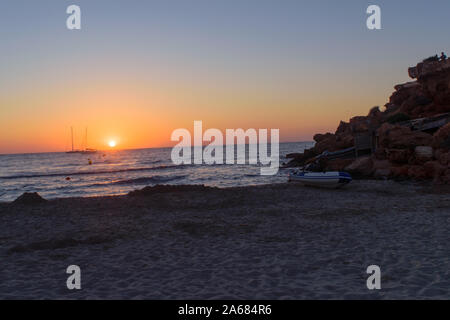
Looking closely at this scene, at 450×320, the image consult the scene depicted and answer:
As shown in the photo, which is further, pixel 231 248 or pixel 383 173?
pixel 383 173

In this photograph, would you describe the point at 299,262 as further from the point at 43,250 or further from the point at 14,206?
the point at 14,206

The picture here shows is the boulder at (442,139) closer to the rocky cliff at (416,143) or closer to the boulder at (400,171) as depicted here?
the rocky cliff at (416,143)

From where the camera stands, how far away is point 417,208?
13375 millimetres

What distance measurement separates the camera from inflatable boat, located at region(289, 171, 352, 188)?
67.5 ft

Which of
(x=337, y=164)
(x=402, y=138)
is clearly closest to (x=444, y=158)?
(x=402, y=138)

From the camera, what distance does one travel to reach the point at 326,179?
2100 centimetres

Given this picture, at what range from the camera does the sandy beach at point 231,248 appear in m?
6.12

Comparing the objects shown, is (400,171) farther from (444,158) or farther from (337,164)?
(337,164)

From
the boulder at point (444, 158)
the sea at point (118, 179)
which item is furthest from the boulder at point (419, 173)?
the sea at point (118, 179)

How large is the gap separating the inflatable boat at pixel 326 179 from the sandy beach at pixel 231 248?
3.82 m

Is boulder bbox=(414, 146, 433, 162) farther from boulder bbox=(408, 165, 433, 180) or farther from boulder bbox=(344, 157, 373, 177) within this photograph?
boulder bbox=(344, 157, 373, 177)

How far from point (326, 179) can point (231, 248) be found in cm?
1355
